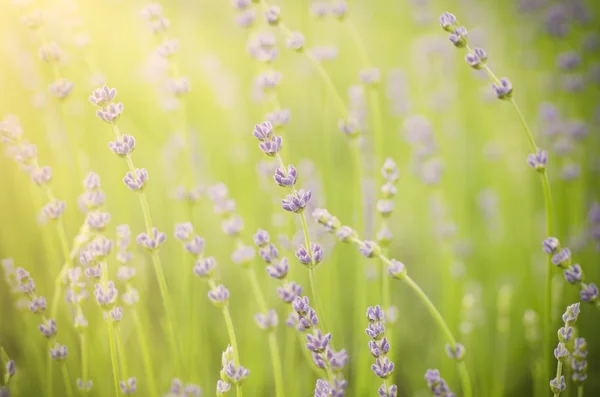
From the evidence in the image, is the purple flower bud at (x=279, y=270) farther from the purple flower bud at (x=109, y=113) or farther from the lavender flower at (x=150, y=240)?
the purple flower bud at (x=109, y=113)

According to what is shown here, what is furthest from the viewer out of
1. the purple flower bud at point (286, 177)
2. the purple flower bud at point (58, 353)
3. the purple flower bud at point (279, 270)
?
the purple flower bud at point (58, 353)

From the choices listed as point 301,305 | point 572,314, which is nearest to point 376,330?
point 301,305

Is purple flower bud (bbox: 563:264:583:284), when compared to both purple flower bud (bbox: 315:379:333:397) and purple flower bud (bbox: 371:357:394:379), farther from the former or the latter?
purple flower bud (bbox: 315:379:333:397)

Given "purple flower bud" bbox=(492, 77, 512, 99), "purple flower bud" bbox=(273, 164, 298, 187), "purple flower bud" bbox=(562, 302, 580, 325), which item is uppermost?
"purple flower bud" bbox=(492, 77, 512, 99)

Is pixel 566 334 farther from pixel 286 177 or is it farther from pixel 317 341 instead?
pixel 286 177

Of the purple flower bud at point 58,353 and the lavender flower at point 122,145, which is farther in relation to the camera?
the purple flower bud at point 58,353

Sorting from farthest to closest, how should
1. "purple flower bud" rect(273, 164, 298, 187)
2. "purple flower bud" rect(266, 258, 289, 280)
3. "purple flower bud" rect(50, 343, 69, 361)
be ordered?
"purple flower bud" rect(50, 343, 69, 361)
"purple flower bud" rect(266, 258, 289, 280)
"purple flower bud" rect(273, 164, 298, 187)

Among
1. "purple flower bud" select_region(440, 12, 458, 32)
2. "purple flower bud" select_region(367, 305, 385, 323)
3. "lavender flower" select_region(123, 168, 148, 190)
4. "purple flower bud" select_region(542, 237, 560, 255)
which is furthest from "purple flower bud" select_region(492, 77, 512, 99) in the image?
"lavender flower" select_region(123, 168, 148, 190)

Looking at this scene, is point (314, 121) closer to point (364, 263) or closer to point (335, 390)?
point (364, 263)

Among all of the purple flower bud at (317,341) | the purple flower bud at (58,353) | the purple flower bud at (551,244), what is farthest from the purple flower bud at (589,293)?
the purple flower bud at (58,353)
